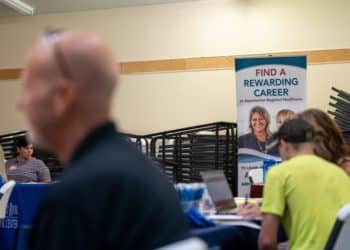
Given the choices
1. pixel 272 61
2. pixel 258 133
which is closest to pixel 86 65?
pixel 258 133

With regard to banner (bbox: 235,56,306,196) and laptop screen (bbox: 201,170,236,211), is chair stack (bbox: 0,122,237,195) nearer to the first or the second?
banner (bbox: 235,56,306,196)

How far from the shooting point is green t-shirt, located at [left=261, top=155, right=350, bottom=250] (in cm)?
236

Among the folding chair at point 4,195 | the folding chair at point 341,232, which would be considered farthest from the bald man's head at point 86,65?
the folding chair at point 4,195

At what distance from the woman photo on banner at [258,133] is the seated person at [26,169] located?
2304 millimetres

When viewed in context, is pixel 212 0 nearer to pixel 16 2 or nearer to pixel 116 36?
pixel 116 36

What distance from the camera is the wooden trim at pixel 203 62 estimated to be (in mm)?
8320

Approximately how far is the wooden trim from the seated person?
3.28 metres

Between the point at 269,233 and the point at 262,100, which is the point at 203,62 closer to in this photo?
the point at 262,100

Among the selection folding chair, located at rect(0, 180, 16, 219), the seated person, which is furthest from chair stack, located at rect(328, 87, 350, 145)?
folding chair, located at rect(0, 180, 16, 219)

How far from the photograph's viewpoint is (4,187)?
3877 millimetres

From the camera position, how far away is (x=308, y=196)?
2.36m

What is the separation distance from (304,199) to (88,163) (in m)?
1.55

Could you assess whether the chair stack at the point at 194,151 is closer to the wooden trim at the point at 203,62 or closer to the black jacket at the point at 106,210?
the wooden trim at the point at 203,62

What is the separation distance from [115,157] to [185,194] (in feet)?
4.97
